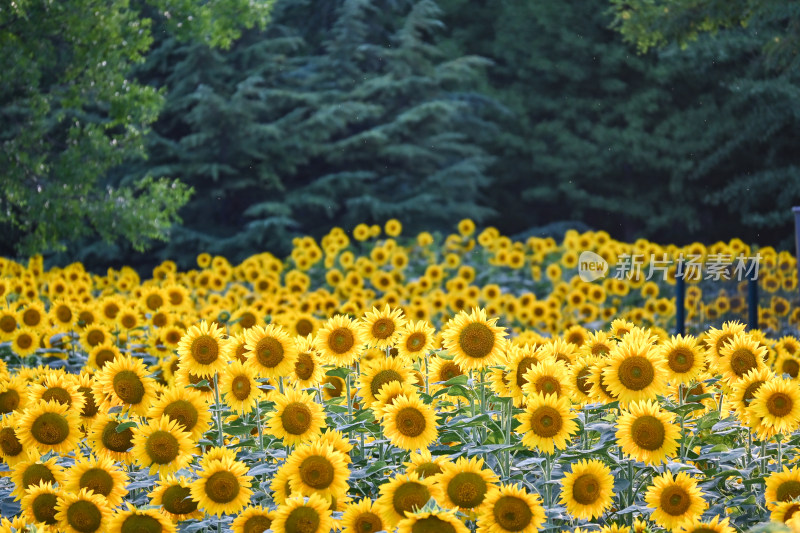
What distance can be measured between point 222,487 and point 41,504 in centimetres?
55

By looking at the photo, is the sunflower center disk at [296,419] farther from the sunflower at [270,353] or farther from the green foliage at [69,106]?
the green foliage at [69,106]

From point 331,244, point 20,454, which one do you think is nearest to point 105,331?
point 20,454

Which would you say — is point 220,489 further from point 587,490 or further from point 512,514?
point 587,490

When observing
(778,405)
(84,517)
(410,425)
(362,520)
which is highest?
(778,405)


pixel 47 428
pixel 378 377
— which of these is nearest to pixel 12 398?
pixel 47 428

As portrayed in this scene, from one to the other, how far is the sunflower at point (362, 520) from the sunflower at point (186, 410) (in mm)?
794

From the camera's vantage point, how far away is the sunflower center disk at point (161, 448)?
307cm

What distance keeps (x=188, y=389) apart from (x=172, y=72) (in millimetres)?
14347

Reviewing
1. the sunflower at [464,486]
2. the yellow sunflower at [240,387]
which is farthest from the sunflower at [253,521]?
the yellow sunflower at [240,387]

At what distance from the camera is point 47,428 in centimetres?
332

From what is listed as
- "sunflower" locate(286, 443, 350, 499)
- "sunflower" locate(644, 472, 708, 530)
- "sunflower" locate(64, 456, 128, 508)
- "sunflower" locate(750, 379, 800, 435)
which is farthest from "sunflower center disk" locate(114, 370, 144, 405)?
"sunflower" locate(750, 379, 800, 435)

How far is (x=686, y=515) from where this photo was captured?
278 cm

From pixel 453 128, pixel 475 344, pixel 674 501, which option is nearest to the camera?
pixel 674 501

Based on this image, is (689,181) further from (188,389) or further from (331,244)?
(188,389)
